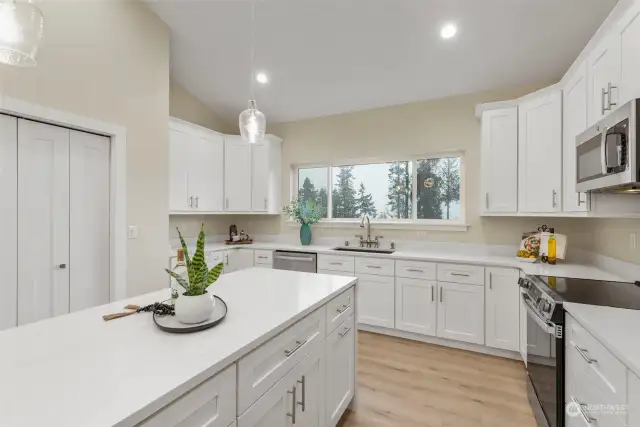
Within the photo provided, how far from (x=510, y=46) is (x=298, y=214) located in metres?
2.96

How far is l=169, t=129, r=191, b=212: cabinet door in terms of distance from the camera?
364 cm

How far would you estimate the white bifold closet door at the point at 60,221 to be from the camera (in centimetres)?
224

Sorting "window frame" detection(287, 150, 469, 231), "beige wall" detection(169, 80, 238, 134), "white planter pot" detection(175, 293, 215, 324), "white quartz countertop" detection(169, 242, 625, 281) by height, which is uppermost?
"beige wall" detection(169, 80, 238, 134)

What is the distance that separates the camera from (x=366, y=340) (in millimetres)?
3311

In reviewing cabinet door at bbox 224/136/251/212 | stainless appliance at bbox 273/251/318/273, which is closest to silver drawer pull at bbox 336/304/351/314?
stainless appliance at bbox 273/251/318/273

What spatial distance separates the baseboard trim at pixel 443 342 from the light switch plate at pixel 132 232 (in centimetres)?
251

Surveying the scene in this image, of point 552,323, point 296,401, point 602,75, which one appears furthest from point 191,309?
point 602,75

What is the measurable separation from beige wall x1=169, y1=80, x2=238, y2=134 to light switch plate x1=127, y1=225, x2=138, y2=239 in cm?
176

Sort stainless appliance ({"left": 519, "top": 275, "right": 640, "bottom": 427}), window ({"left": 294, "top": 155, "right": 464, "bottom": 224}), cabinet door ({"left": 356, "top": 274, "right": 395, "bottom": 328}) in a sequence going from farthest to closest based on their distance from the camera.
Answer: window ({"left": 294, "top": 155, "right": 464, "bottom": 224})
cabinet door ({"left": 356, "top": 274, "right": 395, "bottom": 328})
stainless appliance ({"left": 519, "top": 275, "right": 640, "bottom": 427})

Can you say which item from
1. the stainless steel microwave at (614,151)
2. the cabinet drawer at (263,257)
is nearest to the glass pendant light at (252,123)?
the stainless steel microwave at (614,151)

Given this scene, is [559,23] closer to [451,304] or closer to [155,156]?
[451,304]

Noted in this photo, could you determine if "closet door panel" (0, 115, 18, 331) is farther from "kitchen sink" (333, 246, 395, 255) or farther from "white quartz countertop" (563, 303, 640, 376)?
"white quartz countertop" (563, 303, 640, 376)

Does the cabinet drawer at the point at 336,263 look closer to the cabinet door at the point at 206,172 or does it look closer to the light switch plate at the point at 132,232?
the cabinet door at the point at 206,172

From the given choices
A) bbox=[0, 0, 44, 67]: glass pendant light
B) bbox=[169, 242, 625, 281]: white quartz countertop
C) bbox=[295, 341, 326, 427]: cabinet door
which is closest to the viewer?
bbox=[0, 0, 44, 67]: glass pendant light
